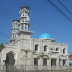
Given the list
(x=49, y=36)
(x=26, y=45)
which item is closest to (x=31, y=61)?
(x=26, y=45)

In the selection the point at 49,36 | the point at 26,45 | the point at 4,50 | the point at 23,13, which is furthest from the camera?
the point at 49,36

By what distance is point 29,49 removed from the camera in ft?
120

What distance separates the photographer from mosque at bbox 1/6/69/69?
35.3 metres

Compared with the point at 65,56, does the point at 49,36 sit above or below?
above

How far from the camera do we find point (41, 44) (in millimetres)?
38594

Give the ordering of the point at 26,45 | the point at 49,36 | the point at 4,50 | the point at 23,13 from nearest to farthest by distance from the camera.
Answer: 1. the point at 4,50
2. the point at 26,45
3. the point at 23,13
4. the point at 49,36

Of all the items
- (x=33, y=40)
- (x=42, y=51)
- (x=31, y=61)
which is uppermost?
(x=33, y=40)

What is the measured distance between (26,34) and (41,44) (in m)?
4.82

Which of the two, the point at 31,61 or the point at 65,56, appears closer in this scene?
the point at 31,61

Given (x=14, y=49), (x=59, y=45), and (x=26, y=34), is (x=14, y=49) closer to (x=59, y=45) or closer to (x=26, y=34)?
(x=26, y=34)

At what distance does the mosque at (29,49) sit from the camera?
3534 cm

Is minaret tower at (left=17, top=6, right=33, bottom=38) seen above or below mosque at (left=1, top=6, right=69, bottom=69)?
above

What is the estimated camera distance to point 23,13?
39.6 metres

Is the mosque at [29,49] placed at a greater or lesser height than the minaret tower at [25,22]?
lesser
